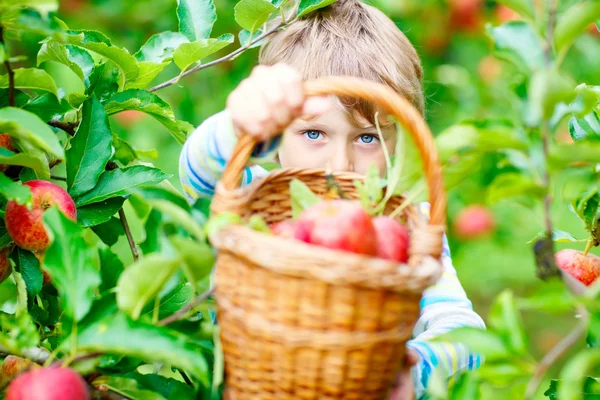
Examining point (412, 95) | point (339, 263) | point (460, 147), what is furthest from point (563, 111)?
point (412, 95)

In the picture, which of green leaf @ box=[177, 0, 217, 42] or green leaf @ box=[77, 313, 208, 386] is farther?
green leaf @ box=[177, 0, 217, 42]

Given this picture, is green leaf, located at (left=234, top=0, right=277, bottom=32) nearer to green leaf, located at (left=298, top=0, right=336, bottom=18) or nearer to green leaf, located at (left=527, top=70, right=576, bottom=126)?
green leaf, located at (left=298, top=0, right=336, bottom=18)

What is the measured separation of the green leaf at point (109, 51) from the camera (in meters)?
0.96

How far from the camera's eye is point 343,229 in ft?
2.27

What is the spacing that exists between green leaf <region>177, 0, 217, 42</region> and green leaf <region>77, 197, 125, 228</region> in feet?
1.04

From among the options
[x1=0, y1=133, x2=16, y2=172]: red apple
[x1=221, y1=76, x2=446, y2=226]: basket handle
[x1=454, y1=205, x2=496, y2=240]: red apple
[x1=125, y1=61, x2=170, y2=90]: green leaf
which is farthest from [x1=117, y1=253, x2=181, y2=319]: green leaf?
[x1=454, y1=205, x2=496, y2=240]: red apple

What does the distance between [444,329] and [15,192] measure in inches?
24.7

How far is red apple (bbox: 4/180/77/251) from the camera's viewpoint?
0.87m

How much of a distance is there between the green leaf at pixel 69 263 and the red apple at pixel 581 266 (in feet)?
1.96

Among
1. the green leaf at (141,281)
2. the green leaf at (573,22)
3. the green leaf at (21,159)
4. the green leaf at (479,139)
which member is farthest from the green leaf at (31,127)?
the green leaf at (573,22)

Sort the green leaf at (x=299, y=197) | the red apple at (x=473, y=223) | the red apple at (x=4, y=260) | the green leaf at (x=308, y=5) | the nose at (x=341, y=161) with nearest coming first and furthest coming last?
the green leaf at (x=299, y=197)
the red apple at (x=4, y=260)
the green leaf at (x=308, y=5)
the nose at (x=341, y=161)
the red apple at (x=473, y=223)

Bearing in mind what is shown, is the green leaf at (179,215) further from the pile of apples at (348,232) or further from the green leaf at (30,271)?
the green leaf at (30,271)

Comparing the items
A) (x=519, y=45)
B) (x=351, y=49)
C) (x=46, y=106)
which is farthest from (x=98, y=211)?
(x=351, y=49)

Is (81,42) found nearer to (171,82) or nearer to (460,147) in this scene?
(171,82)
